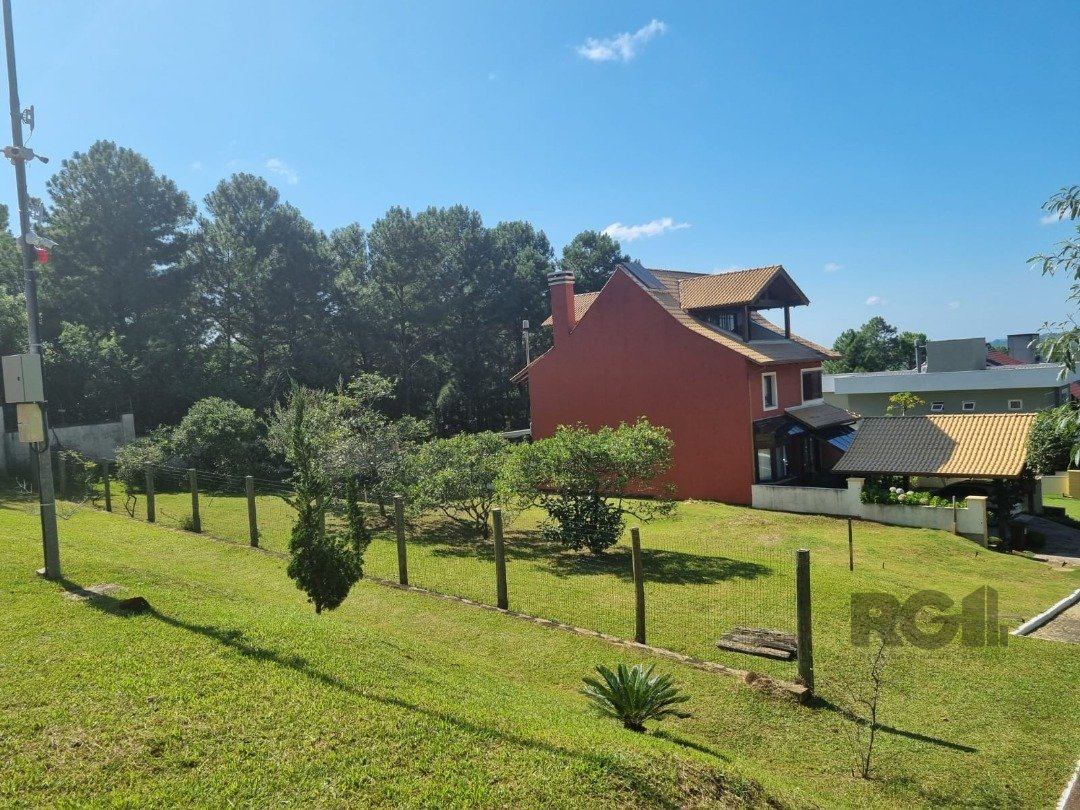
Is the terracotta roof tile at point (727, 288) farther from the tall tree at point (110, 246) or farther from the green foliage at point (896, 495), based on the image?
the tall tree at point (110, 246)

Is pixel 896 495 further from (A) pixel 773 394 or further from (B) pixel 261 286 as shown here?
(B) pixel 261 286

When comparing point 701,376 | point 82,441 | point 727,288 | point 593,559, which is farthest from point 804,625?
point 82,441

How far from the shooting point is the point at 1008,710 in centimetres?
737

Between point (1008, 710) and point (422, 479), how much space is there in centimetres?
1156

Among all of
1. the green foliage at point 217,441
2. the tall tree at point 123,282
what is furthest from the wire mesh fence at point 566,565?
the tall tree at point 123,282

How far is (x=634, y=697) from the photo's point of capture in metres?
6.12

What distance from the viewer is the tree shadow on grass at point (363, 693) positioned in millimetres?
4555

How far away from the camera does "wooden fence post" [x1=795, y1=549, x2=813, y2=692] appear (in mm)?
7492

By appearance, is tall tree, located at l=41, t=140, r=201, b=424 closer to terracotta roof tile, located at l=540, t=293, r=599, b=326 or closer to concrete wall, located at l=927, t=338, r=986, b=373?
terracotta roof tile, located at l=540, t=293, r=599, b=326

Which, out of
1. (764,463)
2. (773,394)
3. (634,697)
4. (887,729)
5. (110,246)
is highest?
(110,246)

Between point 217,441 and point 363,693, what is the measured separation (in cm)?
2151

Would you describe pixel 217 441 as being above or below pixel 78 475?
above

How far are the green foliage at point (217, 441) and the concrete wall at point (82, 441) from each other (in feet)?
10.5

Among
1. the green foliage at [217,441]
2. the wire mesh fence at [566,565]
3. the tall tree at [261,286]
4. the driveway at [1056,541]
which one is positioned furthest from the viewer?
the tall tree at [261,286]
